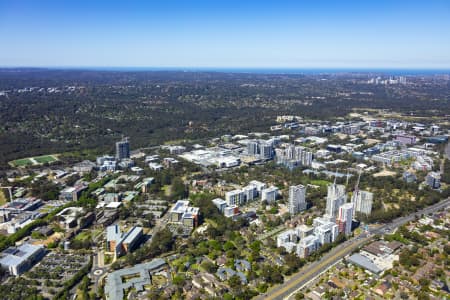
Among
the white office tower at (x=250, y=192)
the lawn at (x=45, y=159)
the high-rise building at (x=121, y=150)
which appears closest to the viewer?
the white office tower at (x=250, y=192)

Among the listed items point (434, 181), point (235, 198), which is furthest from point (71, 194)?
point (434, 181)

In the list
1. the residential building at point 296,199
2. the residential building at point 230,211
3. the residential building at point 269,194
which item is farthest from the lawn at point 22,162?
the residential building at point 296,199

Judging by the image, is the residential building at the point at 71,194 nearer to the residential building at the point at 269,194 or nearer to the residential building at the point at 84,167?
the residential building at the point at 84,167

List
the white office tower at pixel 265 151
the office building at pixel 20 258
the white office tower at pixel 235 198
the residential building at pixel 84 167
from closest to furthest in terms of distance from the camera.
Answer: the office building at pixel 20 258, the white office tower at pixel 235 198, the residential building at pixel 84 167, the white office tower at pixel 265 151

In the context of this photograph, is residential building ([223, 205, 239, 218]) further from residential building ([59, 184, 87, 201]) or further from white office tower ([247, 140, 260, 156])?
white office tower ([247, 140, 260, 156])

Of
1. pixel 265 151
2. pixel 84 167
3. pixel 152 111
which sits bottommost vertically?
pixel 84 167

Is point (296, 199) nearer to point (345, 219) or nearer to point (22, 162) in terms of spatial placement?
point (345, 219)

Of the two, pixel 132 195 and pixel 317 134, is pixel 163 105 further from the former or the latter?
pixel 132 195
